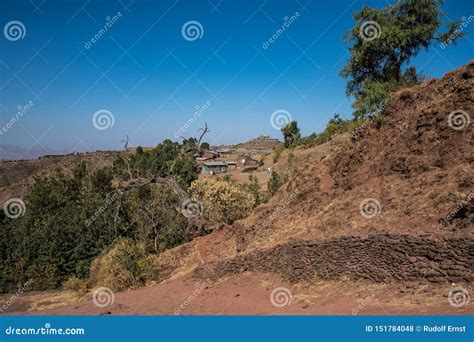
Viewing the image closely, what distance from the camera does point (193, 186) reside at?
90.3 feet

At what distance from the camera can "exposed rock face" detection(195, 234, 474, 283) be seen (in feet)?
34.1
